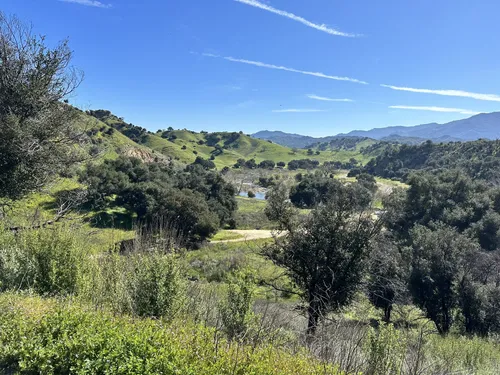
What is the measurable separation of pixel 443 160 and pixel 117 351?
401ft

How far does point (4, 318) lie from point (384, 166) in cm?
14682

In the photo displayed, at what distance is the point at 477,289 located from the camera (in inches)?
871

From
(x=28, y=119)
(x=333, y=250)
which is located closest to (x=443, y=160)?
(x=333, y=250)

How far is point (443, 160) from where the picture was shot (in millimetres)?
107188

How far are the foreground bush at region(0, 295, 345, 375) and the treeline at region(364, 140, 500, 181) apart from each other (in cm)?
7954

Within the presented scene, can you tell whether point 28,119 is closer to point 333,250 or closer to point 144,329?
point 144,329

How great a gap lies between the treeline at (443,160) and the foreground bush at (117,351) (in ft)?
261

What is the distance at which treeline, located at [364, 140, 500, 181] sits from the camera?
7969 cm

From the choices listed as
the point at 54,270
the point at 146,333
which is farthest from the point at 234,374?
the point at 54,270

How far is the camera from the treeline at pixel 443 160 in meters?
79.7

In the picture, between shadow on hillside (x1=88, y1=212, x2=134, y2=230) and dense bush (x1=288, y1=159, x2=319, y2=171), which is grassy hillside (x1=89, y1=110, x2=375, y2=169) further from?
shadow on hillside (x1=88, y1=212, x2=134, y2=230)

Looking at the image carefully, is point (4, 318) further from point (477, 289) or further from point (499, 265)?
point (499, 265)

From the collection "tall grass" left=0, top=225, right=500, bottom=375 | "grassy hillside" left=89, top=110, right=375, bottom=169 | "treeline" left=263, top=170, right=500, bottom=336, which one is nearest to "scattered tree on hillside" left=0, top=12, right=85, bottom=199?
"tall grass" left=0, top=225, right=500, bottom=375

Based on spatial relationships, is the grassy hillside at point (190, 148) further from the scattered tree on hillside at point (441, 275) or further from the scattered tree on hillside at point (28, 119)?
the scattered tree on hillside at point (28, 119)
